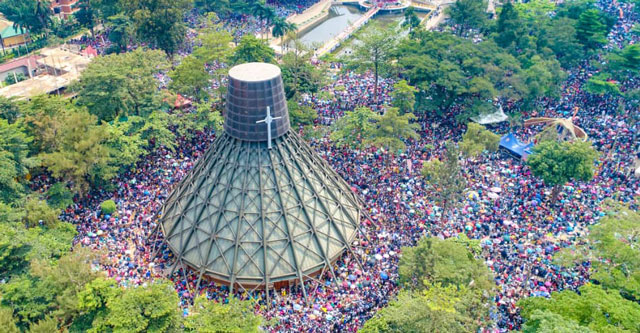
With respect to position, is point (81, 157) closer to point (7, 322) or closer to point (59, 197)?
point (59, 197)

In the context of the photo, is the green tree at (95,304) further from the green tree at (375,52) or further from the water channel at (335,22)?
the water channel at (335,22)

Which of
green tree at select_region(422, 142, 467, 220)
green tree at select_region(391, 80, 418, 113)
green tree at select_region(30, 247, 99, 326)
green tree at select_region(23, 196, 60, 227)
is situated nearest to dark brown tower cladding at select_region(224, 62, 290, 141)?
green tree at select_region(30, 247, 99, 326)

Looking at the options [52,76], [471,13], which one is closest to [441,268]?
[471,13]

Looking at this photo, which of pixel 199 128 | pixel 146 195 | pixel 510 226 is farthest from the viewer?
pixel 199 128

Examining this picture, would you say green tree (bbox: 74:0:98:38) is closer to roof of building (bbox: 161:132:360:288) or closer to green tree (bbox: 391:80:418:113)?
green tree (bbox: 391:80:418:113)

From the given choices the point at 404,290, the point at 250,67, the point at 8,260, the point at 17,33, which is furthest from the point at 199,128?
the point at 17,33

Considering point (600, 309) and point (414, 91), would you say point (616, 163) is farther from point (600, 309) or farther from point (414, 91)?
point (600, 309)

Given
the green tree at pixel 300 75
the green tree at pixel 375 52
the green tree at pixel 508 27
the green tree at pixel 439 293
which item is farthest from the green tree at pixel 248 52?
the green tree at pixel 439 293
